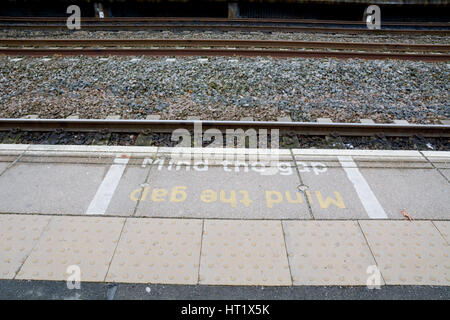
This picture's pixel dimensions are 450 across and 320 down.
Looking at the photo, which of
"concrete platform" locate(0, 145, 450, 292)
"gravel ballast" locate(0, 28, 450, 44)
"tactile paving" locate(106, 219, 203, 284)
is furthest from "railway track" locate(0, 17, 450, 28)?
"tactile paving" locate(106, 219, 203, 284)

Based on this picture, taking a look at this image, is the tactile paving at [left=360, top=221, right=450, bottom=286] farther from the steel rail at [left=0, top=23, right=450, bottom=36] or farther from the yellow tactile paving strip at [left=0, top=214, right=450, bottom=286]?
the steel rail at [left=0, top=23, right=450, bottom=36]

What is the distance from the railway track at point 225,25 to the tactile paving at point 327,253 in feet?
32.2

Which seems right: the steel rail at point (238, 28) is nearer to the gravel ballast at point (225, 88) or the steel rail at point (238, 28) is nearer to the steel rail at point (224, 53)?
the steel rail at point (224, 53)

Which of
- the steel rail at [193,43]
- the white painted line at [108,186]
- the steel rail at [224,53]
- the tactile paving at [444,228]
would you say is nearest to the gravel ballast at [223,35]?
the steel rail at [193,43]

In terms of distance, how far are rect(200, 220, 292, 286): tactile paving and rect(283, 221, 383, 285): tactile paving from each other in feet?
0.46

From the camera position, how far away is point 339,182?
14.4 ft

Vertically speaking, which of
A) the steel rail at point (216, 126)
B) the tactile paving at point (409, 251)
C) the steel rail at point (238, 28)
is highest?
the steel rail at point (238, 28)

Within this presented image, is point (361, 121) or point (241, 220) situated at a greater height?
point (361, 121)

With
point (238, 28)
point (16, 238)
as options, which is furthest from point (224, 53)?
point (16, 238)

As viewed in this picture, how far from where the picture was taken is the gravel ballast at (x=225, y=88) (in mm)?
6242

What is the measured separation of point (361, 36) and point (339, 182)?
9359mm

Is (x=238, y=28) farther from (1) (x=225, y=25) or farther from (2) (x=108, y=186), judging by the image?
(2) (x=108, y=186)
